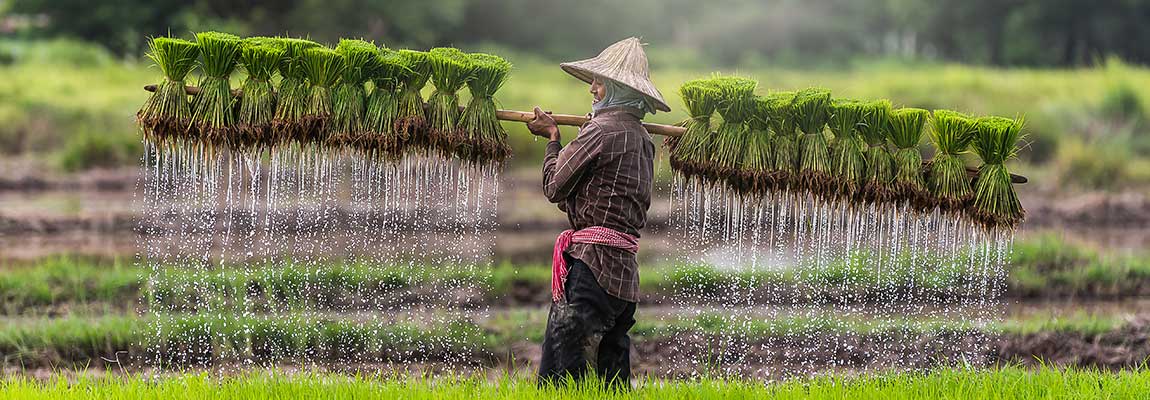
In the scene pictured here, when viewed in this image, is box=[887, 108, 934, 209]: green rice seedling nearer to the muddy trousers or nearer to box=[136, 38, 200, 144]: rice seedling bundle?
the muddy trousers

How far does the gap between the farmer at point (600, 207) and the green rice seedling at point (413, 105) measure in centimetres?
77

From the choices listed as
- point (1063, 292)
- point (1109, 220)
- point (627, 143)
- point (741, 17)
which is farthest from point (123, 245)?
point (741, 17)

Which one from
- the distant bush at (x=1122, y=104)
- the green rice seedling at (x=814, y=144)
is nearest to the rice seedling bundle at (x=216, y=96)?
the green rice seedling at (x=814, y=144)

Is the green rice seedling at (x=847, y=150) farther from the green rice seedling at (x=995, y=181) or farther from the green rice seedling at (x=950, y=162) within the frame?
the green rice seedling at (x=995, y=181)

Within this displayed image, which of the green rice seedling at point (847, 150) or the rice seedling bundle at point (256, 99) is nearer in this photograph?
the rice seedling bundle at point (256, 99)

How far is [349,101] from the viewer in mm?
5719

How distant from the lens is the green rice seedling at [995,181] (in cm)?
586

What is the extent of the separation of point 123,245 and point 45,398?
597 centimetres

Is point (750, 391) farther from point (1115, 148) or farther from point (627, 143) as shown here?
point (1115, 148)

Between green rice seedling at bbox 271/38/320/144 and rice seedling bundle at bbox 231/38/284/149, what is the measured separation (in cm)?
4

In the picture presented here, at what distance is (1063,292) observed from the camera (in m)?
9.66

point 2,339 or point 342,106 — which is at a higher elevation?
point 342,106

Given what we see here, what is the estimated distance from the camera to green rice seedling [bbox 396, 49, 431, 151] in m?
5.71

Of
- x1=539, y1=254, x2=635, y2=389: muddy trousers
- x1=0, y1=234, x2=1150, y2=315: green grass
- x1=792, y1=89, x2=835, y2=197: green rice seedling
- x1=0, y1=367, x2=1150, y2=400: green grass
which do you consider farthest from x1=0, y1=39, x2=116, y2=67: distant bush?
x1=539, y1=254, x2=635, y2=389: muddy trousers
